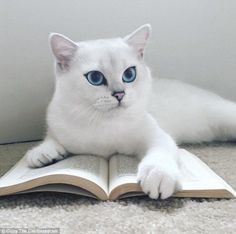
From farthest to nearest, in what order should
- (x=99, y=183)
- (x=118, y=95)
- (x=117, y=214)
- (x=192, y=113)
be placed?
(x=192, y=113) < (x=118, y=95) < (x=99, y=183) < (x=117, y=214)

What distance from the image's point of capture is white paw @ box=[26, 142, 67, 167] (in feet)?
4.24

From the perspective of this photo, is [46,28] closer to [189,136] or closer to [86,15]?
[86,15]

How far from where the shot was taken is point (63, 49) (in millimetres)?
1332

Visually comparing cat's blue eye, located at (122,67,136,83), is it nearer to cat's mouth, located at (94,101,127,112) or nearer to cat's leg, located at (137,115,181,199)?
cat's mouth, located at (94,101,127,112)

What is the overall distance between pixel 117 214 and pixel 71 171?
19cm

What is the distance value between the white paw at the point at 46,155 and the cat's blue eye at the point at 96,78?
260 mm

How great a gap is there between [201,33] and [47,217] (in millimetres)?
1361

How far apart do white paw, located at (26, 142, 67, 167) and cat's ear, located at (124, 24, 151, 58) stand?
415 mm

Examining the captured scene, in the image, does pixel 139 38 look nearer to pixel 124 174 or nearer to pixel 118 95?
pixel 118 95

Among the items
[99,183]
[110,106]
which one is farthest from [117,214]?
[110,106]

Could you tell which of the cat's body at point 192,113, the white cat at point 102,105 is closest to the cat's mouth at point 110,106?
the white cat at point 102,105

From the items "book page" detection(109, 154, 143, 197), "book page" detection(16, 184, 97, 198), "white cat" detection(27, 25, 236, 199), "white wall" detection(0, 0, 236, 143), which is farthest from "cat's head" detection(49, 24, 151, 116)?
"white wall" detection(0, 0, 236, 143)

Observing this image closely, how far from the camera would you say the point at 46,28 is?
183 centimetres

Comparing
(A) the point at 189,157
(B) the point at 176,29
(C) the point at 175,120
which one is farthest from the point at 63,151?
(B) the point at 176,29
